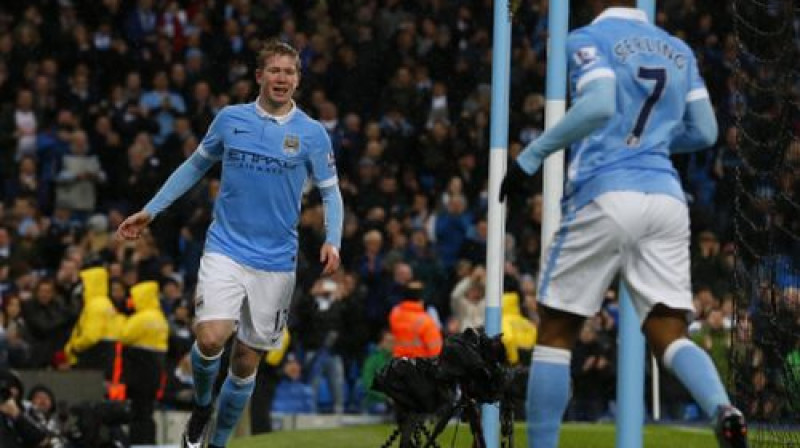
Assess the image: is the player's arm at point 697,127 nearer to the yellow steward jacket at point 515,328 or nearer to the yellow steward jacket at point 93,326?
the yellow steward jacket at point 515,328

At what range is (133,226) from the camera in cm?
1044

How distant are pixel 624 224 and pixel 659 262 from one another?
0.73ft

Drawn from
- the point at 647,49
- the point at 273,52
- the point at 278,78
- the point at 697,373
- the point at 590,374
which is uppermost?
the point at 273,52

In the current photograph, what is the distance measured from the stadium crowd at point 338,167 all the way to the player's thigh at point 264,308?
26.7 feet

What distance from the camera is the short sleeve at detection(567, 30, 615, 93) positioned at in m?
7.94

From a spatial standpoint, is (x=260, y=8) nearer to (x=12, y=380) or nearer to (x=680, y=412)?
(x=680, y=412)

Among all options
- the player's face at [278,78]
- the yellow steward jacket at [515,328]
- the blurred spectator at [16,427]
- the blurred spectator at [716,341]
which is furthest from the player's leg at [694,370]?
the blurred spectator at [716,341]

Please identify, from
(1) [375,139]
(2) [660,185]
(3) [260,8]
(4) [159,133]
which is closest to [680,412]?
(1) [375,139]

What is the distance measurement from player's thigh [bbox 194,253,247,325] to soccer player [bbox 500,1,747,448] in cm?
268

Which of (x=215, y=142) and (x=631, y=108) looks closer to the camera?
(x=631, y=108)

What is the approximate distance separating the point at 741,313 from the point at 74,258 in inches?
378

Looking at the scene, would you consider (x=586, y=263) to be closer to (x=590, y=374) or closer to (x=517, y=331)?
(x=517, y=331)

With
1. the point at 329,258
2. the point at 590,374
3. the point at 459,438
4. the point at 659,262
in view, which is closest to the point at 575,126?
the point at 659,262

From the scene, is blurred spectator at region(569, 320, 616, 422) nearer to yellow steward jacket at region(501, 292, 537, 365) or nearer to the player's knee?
yellow steward jacket at region(501, 292, 537, 365)
